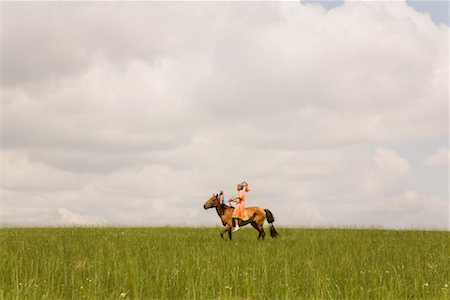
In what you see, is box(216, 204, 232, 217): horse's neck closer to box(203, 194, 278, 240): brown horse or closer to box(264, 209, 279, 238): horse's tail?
box(203, 194, 278, 240): brown horse

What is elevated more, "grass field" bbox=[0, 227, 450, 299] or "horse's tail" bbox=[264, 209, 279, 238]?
"horse's tail" bbox=[264, 209, 279, 238]

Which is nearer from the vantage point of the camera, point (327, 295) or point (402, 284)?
point (327, 295)

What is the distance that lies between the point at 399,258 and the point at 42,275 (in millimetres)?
10882

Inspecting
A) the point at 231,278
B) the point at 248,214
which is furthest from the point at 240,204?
the point at 231,278

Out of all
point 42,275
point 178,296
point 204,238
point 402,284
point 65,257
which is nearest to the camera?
point 178,296

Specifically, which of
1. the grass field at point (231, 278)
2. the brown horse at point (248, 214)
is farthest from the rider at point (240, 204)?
the grass field at point (231, 278)

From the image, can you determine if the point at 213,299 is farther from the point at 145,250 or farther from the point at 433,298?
the point at 145,250

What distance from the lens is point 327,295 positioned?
1093 centimetres

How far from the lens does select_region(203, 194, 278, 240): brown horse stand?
2352cm

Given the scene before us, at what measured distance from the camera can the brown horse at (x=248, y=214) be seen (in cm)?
2352

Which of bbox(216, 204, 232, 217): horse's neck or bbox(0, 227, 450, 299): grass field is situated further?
bbox(216, 204, 232, 217): horse's neck

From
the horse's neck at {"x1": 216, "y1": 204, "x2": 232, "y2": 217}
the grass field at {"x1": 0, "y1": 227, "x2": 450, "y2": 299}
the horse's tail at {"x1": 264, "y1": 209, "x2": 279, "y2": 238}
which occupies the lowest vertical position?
the grass field at {"x1": 0, "y1": 227, "x2": 450, "y2": 299}

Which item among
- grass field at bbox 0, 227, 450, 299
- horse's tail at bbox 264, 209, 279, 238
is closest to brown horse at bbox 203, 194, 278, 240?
horse's tail at bbox 264, 209, 279, 238

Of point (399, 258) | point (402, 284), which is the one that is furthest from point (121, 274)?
point (399, 258)
